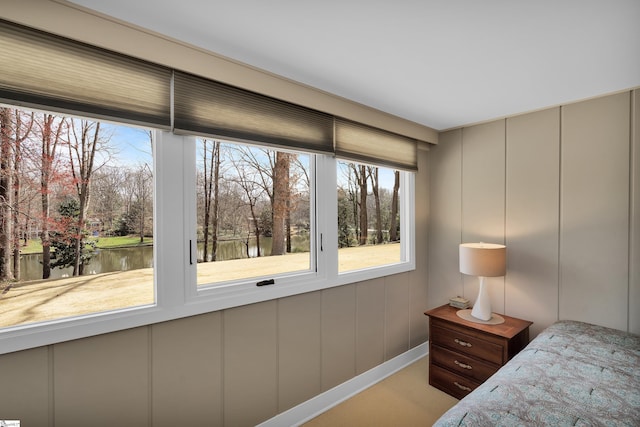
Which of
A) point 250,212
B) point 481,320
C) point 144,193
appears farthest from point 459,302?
point 144,193

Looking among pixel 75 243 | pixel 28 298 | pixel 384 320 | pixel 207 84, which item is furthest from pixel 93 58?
pixel 384 320

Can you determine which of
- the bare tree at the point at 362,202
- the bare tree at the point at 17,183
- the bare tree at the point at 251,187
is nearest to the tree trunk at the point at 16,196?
the bare tree at the point at 17,183

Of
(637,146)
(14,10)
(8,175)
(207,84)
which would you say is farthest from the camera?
(637,146)

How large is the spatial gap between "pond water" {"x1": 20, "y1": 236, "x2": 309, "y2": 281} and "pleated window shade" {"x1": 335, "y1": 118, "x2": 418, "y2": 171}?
1089 mm

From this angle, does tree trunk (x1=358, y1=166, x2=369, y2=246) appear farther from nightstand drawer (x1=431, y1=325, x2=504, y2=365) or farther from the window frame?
nightstand drawer (x1=431, y1=325, x2=504, y2=365)

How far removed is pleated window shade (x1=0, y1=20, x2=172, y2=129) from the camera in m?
1.18

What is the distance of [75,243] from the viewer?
4.62 feet

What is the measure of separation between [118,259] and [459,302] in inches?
109

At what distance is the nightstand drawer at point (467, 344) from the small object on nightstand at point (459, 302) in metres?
0.37

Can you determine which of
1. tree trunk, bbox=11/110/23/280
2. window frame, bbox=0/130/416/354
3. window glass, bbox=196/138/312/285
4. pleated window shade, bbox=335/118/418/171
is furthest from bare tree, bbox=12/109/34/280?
pleated window shade, bbox=335/118/418/171

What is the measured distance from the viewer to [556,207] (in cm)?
233

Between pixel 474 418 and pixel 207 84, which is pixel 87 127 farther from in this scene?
pixel 474 418

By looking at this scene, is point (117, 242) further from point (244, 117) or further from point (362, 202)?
point (362, 202)

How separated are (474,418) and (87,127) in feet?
7.25
